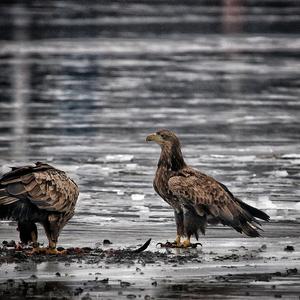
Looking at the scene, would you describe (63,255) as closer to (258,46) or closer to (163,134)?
(163,134)

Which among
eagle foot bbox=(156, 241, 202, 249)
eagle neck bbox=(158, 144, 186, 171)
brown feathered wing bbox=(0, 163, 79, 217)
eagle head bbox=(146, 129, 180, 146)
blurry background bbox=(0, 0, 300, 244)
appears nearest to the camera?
brown feathered wing bbox=(0, 163, 79, 217)

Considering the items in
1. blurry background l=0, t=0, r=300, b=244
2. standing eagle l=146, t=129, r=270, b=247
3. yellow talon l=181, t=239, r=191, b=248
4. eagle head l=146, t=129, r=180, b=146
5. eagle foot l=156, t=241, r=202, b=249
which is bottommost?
blurry background l=0, t=0, r=300, b=244

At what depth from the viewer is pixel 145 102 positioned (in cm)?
2616

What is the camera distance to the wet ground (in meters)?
12.1

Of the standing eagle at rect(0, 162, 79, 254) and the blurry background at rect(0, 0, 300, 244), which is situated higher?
the standing eagle at rect(0, 162, 79, 254)

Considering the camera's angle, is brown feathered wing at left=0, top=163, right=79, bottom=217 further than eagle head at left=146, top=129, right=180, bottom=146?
No

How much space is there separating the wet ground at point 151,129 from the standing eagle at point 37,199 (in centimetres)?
40

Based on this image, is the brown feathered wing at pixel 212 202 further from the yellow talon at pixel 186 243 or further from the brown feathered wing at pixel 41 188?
the brown feathered wing at pixel 41 188

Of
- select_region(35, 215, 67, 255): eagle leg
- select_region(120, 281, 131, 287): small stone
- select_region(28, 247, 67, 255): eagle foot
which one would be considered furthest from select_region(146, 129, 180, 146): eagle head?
select_region(120, 281, 131, 287): small stone

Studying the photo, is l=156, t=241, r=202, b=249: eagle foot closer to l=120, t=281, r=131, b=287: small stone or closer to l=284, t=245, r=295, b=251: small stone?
l=284, t=245, r=295, b=251: small stone

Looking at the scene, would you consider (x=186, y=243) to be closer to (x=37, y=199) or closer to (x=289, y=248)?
(x=289, y=248)

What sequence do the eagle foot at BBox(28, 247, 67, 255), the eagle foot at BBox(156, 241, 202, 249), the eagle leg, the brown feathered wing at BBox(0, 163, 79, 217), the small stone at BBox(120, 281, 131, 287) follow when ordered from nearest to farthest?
the small stone at BBox(120, 281, 131, 287) < the brown feathered wing at BBox(0, 163, 79, 217) < the eagle foot at BBox(28, 247, 67, 255) < the eagle leg < the eagle foot at BBox(156, 241, 202, 249)

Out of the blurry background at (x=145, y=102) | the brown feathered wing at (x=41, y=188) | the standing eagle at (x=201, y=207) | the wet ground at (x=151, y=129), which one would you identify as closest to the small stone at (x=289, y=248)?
the wet ground at (x=151, y=129)

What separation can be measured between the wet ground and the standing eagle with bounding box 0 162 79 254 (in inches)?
15.9
